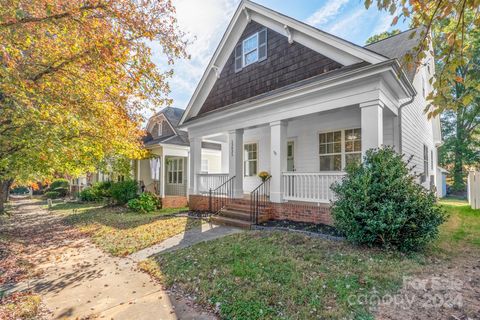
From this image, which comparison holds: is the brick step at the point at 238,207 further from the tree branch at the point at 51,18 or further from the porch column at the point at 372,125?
the tree branch at the point at 51,18

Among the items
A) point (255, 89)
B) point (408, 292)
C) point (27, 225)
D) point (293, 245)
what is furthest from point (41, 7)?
point (27, 225)

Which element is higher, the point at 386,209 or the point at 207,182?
the point at 207,182

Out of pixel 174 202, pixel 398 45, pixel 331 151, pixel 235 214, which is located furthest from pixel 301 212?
pixel 174 202

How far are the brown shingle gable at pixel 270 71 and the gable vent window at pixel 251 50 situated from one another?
182 millimetres

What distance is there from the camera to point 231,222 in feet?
28.0

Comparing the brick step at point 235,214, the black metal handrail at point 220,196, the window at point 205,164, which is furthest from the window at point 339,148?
the window at point 205,164

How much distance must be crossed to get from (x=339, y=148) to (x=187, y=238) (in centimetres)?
620

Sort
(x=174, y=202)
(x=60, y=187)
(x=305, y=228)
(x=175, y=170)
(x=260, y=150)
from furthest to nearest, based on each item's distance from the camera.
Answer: (x=60, y=187)
(x=175, y=170)
(x=174, y=202)
(x=260, y=150)
(x=305, y=228)

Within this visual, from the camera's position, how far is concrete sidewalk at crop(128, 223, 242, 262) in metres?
6.54

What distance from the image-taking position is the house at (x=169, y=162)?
15.2m

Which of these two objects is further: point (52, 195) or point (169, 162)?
point (52, 195)

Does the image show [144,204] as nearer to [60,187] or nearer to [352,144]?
[352,144]

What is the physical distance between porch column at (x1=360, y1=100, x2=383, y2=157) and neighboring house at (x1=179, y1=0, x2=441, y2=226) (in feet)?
0.08

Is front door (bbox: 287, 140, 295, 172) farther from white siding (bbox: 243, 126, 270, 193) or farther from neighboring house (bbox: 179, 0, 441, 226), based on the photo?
white siding (bbox: 243, 126, 270, 193)
